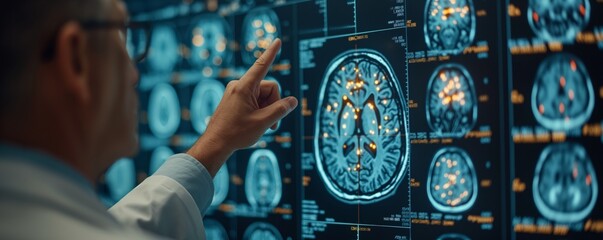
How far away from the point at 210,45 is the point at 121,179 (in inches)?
22.6

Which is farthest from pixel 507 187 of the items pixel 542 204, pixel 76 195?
pixel 76 195

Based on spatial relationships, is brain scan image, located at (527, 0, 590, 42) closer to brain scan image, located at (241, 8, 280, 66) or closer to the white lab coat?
brain scan image, located at (241, 8, 280, 66)

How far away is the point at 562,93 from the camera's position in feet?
3.99

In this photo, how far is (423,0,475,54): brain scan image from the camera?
133 centimetres

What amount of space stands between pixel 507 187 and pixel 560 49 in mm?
265

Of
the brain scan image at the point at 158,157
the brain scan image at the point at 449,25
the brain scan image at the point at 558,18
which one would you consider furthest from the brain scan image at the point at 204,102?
the brain scan image at the point at 558,18

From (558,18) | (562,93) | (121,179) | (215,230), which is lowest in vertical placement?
(215,230)

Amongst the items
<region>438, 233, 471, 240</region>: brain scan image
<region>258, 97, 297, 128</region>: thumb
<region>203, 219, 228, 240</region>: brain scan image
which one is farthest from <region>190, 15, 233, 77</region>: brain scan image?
<region>438, 233, 471, 240</region>: brain scan image

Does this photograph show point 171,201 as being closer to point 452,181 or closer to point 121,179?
point 452,181

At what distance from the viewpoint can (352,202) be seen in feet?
4.90

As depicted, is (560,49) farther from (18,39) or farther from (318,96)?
(18,39)

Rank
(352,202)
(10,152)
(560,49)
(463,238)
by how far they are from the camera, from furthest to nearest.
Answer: (352,202) < (463,238) < (560,49) < (10,152)

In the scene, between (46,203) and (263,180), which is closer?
(46,203)

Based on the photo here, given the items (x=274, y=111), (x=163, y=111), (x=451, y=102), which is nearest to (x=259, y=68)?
(x=274, y=111)
